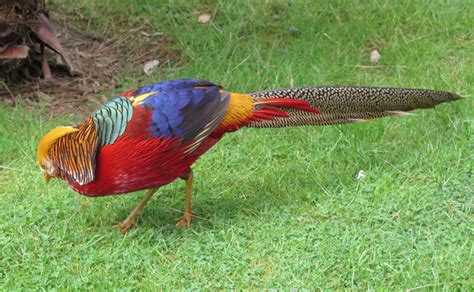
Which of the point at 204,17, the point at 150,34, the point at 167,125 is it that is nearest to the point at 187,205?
the point at 167,125

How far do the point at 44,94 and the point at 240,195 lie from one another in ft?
6.50

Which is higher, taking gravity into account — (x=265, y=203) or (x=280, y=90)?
(x=280, y=90)

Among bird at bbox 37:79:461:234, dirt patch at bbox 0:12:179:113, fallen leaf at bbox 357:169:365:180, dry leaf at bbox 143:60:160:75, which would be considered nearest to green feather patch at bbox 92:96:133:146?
bird at bbox 37:79:461:234

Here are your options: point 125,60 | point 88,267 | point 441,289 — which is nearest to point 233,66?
point 125,60

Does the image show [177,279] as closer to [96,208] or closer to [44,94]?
[96,208]

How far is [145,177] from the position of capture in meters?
3.33

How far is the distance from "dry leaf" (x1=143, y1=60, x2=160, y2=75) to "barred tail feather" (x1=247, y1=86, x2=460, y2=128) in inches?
69.8

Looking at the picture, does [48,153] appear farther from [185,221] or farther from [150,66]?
[150,66]

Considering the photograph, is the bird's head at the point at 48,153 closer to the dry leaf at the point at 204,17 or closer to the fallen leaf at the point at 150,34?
the fallen leaf at the point at 150,34

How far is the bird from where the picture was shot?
3293 mm

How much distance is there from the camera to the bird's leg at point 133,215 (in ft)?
12.0

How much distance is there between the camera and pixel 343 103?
151 inches

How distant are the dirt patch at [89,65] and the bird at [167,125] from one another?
163 cm

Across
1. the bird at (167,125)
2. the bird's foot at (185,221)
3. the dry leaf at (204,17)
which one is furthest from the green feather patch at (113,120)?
the dry leaf at (204,17)
